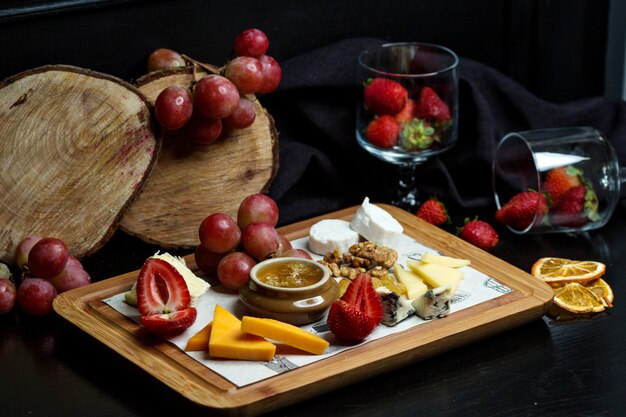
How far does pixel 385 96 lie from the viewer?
6.80 feet

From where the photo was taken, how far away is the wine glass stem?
2.23 m

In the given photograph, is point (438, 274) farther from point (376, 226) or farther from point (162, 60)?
point (162, 60)

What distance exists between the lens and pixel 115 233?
2.07 m

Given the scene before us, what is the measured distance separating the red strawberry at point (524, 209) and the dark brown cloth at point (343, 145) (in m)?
0.15

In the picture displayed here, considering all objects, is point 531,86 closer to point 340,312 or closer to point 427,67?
point 427,67

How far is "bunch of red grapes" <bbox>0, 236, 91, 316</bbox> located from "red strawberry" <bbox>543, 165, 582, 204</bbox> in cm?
93

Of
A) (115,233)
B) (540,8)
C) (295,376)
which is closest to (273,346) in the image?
(295,376)

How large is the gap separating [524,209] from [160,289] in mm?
784

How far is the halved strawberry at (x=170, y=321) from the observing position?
5.21 feet

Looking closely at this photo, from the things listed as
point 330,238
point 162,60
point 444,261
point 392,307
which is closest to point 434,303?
point 392,307

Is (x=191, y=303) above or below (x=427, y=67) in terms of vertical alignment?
below

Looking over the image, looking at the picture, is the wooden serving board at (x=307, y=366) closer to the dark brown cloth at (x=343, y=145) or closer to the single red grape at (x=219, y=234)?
the single red grape at (x=219, y=234)

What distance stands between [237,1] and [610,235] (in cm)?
91

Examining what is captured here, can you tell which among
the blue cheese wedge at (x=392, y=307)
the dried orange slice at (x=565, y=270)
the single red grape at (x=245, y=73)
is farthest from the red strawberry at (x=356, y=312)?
the single red grape at (x=245, y=73)
